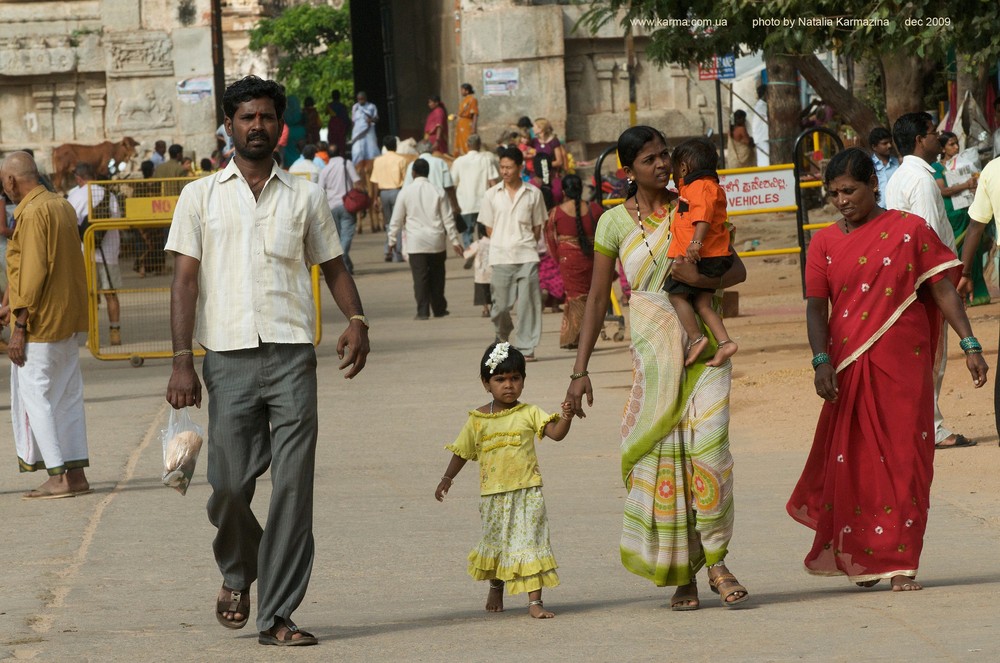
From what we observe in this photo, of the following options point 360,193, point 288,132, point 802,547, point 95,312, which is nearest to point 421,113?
point 288,132

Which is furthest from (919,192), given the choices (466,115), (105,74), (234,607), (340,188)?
(105,74)

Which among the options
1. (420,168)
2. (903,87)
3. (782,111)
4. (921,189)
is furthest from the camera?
(782,111)

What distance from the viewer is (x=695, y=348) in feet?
20.2

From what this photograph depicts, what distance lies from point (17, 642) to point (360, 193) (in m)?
17.5

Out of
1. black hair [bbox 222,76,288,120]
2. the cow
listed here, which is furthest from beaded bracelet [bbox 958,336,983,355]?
the cow

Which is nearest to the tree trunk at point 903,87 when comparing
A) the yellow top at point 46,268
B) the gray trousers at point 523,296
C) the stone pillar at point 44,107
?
the gray trousers at point 523,296

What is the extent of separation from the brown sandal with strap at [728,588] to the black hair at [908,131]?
4531mm

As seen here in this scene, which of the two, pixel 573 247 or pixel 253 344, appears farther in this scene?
pixel 573 247

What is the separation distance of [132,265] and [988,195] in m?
12.9

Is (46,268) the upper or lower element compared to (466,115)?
lower

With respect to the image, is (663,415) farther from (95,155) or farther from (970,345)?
(95,155)

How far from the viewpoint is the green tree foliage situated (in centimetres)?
8068

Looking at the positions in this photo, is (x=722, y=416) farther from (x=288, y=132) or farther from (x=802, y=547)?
(x=288, y=132)

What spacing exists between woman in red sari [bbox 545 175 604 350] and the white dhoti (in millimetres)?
6108
